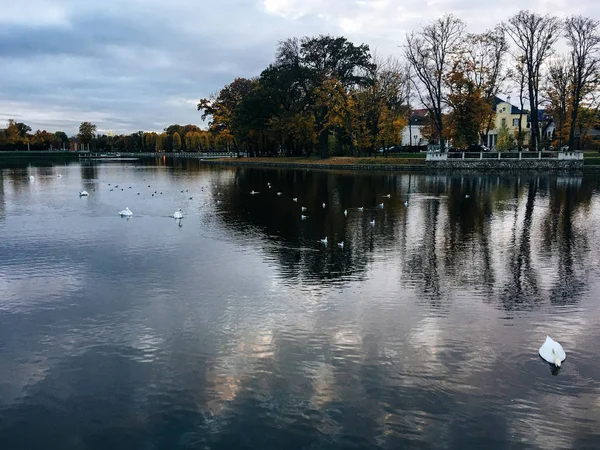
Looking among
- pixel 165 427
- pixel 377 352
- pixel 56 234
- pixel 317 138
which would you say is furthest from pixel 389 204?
pixel 317 138

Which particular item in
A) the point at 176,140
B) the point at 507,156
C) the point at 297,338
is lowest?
the point at 297,338

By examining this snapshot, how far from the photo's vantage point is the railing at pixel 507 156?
2212 inches

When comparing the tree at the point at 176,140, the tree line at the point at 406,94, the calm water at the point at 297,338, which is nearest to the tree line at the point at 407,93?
the tree line at the point at 406,94

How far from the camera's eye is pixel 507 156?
57.9 metres

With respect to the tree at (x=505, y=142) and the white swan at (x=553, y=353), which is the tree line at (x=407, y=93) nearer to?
the tree at (x=505, y=142)

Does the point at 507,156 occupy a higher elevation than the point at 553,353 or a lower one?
higher

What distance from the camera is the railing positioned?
184 ft

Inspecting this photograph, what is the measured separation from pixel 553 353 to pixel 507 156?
2172 inches

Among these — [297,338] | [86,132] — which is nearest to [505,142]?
[297,338]

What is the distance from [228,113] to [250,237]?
79.6 metres

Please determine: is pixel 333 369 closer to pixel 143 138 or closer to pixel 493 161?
pixel 493 161

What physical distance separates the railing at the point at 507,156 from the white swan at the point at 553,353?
53.4 m

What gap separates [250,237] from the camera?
18.7 meters

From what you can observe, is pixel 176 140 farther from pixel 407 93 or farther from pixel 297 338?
pixel 297 338
